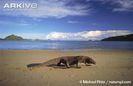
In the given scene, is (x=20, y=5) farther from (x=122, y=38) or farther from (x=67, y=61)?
(x=122, y=38)

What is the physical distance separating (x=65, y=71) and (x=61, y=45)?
33 cm

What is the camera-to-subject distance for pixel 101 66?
11.6 feet

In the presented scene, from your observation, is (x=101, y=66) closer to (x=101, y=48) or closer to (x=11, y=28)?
(x=101, y=48)

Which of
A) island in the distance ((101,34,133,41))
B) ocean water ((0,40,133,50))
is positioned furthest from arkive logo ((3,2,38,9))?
island in the distance ((101,34,133,41))

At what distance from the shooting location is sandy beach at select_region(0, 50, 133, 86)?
3.44 m

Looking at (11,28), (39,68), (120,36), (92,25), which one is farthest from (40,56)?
(120,36)

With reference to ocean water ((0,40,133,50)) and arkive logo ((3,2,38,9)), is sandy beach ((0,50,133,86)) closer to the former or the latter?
ocean water ((0,40,133,50))

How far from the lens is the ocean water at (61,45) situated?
348 cm

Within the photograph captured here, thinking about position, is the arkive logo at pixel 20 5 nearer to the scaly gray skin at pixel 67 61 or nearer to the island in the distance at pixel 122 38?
the scaly gray skin at pixel 67 61

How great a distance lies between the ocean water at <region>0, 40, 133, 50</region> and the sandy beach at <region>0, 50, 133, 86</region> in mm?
50

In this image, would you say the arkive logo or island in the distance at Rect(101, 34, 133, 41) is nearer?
island in the distance at Rect(101, 34, 133, 41)

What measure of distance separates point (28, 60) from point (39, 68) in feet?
0.56

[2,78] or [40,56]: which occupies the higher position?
[40,56]

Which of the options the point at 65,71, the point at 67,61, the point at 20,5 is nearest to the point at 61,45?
the point at 67,61
